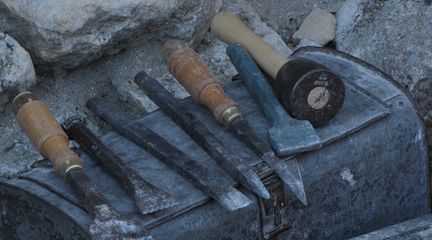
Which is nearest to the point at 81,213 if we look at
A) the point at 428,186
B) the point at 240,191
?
the point at 240,191

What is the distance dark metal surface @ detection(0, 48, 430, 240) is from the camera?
1.79 m

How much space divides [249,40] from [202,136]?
275mm

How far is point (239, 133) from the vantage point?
1.91 meters

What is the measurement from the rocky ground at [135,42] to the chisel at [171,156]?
0.14 meters

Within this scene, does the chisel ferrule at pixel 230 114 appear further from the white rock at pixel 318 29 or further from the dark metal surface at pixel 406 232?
the white rock at pixel 318 29

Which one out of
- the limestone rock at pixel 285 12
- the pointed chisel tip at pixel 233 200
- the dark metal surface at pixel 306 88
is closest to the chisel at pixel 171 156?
the pointed chisel tip at pixel 233 200

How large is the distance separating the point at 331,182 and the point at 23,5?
0.72 m

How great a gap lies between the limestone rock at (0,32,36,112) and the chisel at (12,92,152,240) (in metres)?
0.11

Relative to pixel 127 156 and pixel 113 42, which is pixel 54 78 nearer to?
pixel 113 42

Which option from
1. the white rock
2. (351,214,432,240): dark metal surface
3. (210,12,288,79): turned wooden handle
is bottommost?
(351,214,432,240): dark metal surface

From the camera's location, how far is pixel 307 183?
1913mm

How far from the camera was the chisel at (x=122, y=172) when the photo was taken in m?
1.75

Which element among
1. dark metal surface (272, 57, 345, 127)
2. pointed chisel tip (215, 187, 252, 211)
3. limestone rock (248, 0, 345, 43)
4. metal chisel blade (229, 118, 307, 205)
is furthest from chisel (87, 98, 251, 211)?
limestone rock (248, 0, 345, 43)

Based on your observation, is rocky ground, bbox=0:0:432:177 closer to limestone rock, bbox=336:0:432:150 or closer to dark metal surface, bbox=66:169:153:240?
limestone rock, bbox=336:0:432:150
